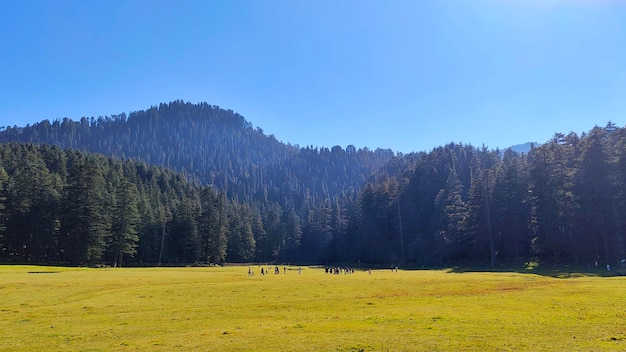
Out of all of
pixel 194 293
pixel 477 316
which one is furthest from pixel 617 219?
pixel 194 293

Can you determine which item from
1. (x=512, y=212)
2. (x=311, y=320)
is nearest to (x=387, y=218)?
(x=512, y=212)

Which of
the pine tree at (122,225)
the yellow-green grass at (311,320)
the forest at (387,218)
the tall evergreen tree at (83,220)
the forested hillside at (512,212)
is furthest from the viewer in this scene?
the pine tree at (122,225)

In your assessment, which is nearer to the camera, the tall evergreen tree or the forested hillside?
the forested hillside

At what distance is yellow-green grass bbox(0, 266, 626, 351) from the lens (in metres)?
16.1

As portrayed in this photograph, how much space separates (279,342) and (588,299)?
2201 centimetres

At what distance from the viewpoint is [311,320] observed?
22156 millimetres

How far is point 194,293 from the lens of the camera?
115 feet

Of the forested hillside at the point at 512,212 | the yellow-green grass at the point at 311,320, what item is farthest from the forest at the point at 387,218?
the yellow-green grass at the point at 311,320

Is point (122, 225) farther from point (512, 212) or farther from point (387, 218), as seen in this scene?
point (512, 212)

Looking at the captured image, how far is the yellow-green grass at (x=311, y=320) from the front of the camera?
16078 mm

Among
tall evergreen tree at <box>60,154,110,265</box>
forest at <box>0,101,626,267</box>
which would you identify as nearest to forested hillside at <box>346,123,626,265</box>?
forest at <box>0,101,626,267</box>

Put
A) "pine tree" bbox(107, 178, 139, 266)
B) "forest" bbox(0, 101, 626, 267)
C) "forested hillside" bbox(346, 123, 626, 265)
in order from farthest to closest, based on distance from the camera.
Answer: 1. "pine tree" bbox(107, 178, 139, 266)
2. "forest" bbox(0, 101, 626, 267)
3. "forested hillside" bbox(346, 123, 626, 265)

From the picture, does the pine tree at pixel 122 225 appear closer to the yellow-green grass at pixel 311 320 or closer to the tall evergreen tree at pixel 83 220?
the tall evergreen tree at pixel 83 220

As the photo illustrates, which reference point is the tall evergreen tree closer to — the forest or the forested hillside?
the forest
